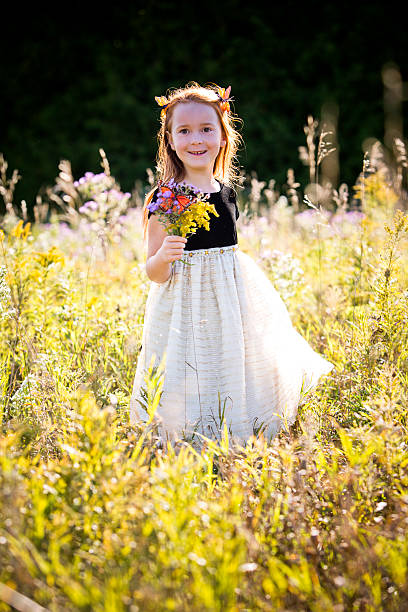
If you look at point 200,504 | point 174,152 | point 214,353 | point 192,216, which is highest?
point 174,152

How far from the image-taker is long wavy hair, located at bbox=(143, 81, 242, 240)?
2.14 m

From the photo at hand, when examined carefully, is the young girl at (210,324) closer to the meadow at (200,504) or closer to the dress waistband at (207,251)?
the dress waistband at (207,251)

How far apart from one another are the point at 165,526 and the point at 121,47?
8.12 metres

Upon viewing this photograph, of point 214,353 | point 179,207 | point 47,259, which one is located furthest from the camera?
point 47,259

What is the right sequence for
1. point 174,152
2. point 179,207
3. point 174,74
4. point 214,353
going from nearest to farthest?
1. point 179,207
2. point 214,353
3. point 174,152
4. point 174,74

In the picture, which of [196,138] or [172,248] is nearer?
[172,248]

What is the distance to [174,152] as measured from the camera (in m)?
2.28

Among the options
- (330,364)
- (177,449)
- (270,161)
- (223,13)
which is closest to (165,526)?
(177,449)

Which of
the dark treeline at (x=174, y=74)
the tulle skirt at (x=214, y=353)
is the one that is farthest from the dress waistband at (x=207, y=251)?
the dark treeline at (x=174, y=74)

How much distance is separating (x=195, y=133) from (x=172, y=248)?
527mm

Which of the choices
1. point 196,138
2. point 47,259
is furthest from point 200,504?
point 47,259

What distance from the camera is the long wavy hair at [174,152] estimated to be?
7.02 ft

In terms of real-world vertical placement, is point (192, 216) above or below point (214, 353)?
above

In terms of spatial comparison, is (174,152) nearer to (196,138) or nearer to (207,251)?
(196,138)
